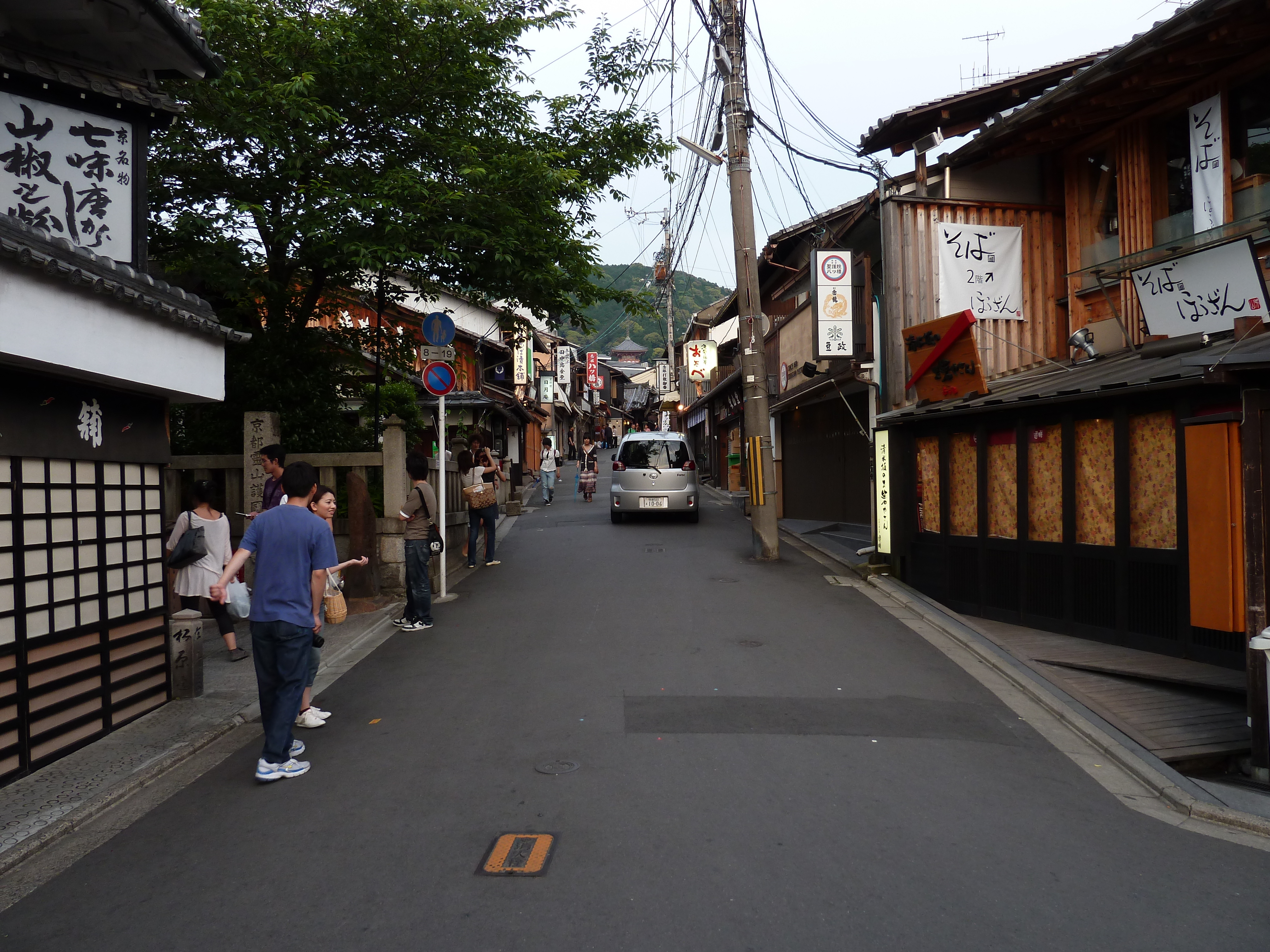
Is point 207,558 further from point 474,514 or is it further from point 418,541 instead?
point 474,514

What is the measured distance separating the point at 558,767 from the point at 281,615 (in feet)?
6.29

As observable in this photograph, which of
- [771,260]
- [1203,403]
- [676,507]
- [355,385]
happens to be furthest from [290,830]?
[771,260]

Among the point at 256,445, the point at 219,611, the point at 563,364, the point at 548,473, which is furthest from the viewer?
the point at 563,364

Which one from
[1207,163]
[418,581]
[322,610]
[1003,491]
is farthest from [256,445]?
[1207,163]

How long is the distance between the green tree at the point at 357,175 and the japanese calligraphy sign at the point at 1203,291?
6.85m

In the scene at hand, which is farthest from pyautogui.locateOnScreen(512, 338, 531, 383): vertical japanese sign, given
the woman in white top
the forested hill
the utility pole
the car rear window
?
the woman in white top

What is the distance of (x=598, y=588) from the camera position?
11297mm

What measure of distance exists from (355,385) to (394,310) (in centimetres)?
187

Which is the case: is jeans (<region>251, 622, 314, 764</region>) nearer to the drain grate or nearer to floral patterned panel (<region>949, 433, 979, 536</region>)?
the drain grate

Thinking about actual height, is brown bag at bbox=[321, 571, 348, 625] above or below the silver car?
below

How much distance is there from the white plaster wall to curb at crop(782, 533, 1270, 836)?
7.06 m

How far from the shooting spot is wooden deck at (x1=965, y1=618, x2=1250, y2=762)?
233 inches

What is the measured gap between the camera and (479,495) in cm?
1274

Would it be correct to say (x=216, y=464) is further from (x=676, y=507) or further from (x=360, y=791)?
(x=676, y=507)
